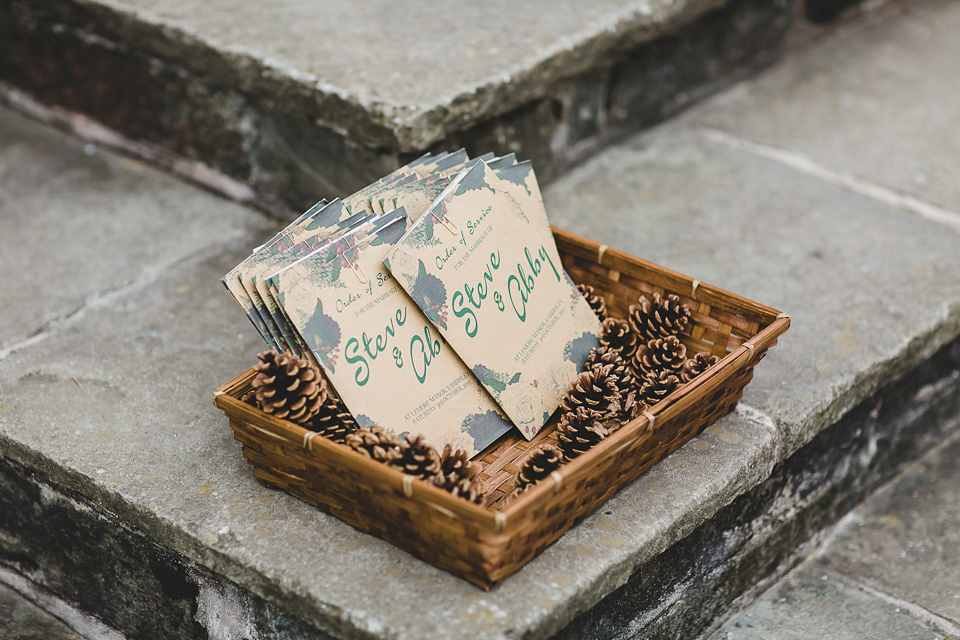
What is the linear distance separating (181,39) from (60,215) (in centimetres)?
40

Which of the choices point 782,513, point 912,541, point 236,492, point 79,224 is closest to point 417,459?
point 236,492

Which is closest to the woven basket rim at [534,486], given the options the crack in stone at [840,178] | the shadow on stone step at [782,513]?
the shadow on stone step at [782,513]

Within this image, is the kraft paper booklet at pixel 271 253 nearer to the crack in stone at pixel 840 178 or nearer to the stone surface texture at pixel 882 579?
the stone surface texture at pixel 882 579

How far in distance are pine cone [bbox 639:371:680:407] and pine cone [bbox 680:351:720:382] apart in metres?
0.01

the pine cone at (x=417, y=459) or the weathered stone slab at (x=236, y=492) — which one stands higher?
the pine cone at (x=417, y=459)

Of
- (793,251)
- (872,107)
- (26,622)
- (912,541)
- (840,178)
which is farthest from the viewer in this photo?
(872,107)

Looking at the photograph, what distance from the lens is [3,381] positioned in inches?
53.2

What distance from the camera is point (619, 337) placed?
1.32m

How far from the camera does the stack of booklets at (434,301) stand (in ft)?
3.59

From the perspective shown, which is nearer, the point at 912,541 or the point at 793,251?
the point at 912,541

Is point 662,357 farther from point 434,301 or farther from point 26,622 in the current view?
point 26,622

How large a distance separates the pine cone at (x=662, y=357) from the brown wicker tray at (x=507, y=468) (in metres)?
0.07

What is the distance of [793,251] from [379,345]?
89 centimetres

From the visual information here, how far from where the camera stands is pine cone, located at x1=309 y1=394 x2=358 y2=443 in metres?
1.09
